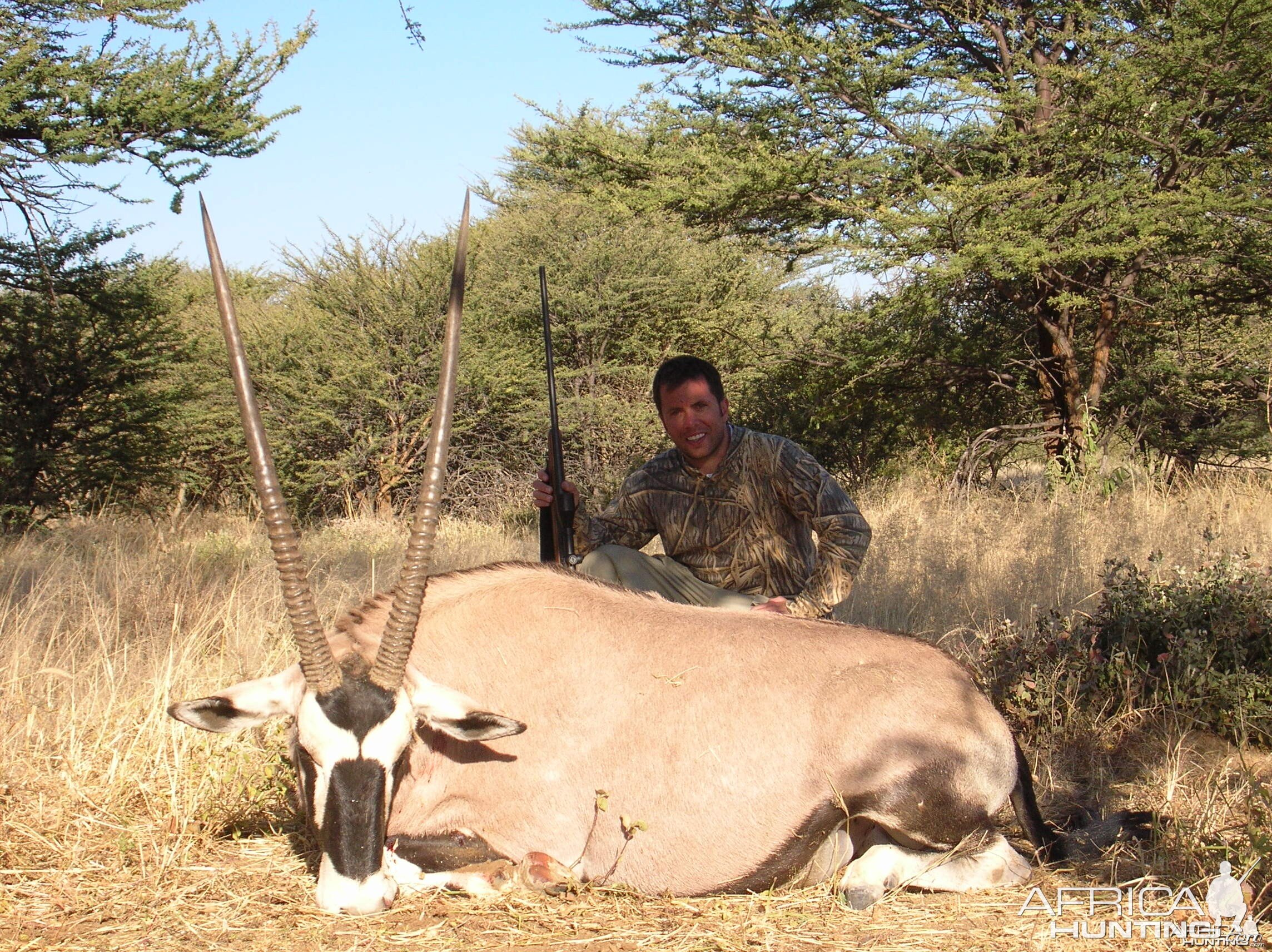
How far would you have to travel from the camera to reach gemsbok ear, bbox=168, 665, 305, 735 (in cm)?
320

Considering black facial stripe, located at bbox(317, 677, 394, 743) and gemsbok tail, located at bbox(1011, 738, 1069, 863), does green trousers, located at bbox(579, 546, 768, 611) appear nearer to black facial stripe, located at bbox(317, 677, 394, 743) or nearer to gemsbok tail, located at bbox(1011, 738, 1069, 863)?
gemsbok tail, located at bbox(1011, 738, 1069, 863)

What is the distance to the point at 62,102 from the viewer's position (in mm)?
8695

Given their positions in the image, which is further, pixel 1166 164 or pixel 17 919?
pixel 1166 164

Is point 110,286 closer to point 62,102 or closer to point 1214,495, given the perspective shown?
point 62,102

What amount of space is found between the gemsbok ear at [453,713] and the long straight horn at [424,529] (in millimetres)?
72

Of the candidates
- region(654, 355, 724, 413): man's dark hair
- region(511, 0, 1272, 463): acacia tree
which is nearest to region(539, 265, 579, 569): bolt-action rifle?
region(654, 355, 724, 413): man's dark hair

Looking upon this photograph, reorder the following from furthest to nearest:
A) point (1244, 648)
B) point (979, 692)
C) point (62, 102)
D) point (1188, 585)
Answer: point (62, 102) < point (1188, 585) < point (1244, 648) < point (979, 692)

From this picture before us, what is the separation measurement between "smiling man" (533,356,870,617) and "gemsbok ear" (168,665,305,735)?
2.10 m

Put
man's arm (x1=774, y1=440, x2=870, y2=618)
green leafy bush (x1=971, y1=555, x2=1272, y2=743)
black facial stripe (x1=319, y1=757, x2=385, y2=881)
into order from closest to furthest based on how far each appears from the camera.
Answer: black facial stripe (x1=319, y1=757, x2=385, y2=881)
man's arm (x1=774, y1=440, x2=870, y2=618)
green leafy bush (x1=971, y1=555, x2=1272, y2=743)

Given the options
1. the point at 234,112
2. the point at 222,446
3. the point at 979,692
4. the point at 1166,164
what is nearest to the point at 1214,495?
the point at 1166,164

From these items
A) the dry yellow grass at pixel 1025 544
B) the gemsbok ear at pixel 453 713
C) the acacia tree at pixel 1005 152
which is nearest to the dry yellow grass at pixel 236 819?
the dry yellow grass at pixel 1025 544

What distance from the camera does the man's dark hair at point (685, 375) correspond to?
501 centimetres

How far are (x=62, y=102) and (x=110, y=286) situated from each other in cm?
367

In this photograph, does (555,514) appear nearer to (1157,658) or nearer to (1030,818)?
(1030,818)
